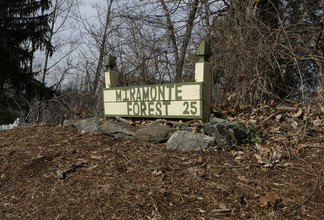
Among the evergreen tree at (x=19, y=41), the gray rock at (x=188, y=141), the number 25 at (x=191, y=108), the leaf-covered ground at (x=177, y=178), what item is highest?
the evergreen tree at (x=19, y=41)

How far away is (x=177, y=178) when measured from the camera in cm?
307

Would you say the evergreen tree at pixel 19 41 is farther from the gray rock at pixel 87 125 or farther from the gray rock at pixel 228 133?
the gray rock at pixel 228 133

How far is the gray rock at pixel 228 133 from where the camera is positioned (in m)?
3.64

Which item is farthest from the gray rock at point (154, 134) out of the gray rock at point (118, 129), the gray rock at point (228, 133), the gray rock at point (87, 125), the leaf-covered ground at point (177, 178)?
the gray rock at point (87, 125)

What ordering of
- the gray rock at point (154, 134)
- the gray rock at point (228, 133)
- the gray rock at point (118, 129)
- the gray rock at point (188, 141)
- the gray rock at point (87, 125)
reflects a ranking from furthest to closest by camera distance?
the gray rock at point (87, 125) < the gray rock at point (118, 129) < the gray rock at point (154, 134) < the gray rock at point (188, 141) < the gray rock at point (228, 133)

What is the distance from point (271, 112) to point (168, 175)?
225 centimetres

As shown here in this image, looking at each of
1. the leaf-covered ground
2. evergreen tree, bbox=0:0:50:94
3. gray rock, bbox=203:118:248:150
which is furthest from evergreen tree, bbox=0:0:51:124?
gray rock, bbox=203:118:248:150

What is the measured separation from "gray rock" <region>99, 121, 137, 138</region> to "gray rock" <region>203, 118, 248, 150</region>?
1.55 m

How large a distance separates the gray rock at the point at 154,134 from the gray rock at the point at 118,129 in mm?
244

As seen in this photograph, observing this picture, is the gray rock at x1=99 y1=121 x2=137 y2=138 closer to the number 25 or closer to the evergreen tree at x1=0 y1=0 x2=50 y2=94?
the number 25

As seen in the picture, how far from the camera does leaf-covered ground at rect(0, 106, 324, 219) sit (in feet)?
8.33

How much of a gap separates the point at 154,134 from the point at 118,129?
0.88m

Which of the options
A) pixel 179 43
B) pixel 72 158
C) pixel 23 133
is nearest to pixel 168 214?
pixel 72 158

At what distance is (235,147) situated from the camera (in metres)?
3.66
